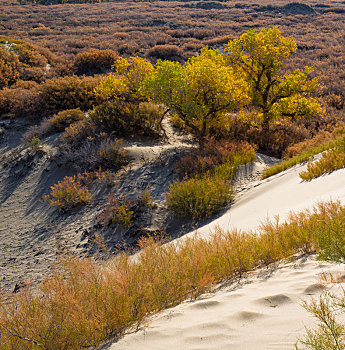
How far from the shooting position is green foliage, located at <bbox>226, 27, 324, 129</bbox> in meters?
10.8

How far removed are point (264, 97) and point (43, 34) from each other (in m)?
33.1

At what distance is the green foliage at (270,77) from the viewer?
1075cm

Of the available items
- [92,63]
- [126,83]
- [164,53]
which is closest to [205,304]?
[126,83]

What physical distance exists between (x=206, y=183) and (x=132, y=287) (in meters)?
5.01

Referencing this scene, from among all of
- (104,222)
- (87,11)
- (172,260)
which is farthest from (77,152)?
(87,11)

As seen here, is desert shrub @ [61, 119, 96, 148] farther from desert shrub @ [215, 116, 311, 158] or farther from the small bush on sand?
desert shrub @ [215, 116, 311, 158]

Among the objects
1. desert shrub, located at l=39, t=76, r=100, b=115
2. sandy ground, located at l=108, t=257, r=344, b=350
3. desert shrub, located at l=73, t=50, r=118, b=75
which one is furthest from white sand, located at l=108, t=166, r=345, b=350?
desert shrub, located at l=73, t=50, r=118, b=75

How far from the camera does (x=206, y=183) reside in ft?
25.1

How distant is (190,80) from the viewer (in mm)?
9930

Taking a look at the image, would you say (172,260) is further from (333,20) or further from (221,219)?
(333,20)

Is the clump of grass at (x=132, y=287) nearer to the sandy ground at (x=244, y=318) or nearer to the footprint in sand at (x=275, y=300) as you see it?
the sandy ground at (x=244, y=318)

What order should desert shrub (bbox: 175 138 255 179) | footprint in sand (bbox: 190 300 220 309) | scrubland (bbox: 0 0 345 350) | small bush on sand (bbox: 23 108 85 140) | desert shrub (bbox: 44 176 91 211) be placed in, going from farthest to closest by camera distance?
small bush on sand (bbox: 23 108 85 140) → desert shrub (bbox: 175 138 255 179) → desert shrub (bbox: 44 176 91 211) → scrubland (bbox: 0 0 345 350) → footprint in sand (bbox: 190 300 220 309)

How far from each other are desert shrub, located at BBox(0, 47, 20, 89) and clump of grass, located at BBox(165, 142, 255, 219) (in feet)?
52.3

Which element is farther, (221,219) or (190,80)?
(190,80)
